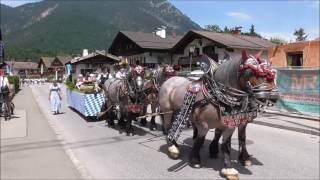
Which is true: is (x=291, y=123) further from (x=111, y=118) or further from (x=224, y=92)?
(x=224, y=92)

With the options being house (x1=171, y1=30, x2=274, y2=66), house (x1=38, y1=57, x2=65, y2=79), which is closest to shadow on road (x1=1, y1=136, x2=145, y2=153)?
house (x1=171, y1=30, x2=274, y2=66)

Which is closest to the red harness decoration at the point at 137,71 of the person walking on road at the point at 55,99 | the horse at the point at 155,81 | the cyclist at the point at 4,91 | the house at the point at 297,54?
the horse at the point at 155,81

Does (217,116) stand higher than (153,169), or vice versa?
(217,116)

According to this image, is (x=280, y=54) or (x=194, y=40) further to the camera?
(x=194, y=40)

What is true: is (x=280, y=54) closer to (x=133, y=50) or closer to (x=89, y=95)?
(x=89, y=95)

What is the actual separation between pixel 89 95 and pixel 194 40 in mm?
26728

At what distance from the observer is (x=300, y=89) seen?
1596 cm

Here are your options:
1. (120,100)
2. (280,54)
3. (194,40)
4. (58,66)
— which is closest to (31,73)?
(58,66)

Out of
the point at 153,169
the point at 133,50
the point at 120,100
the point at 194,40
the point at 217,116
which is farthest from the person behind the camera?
the point at 133,50

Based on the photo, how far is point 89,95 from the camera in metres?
14.9

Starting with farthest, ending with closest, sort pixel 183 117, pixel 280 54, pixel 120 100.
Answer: pixel 280 54 → pixel 120 100 → pixel 183 117

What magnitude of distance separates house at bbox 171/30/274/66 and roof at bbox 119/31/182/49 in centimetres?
437

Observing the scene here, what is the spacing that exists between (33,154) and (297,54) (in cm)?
1828

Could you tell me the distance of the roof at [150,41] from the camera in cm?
4728
